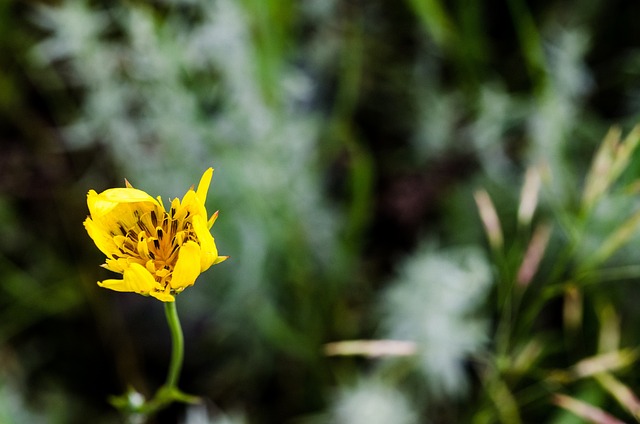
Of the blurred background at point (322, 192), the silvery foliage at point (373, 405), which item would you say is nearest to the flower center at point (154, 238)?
the blurred background at point (322, 192)

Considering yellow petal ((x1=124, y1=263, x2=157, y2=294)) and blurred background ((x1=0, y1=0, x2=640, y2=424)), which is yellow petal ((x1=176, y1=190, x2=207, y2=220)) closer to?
yellow petal ((x1=124, y1=263, x2=157, y2=294))

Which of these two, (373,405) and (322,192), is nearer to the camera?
(373,405)

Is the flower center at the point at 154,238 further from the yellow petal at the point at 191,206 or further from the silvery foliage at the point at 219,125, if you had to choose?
the silvery foliage at the point at 219,125

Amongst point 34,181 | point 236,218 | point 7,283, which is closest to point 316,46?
point 236,218

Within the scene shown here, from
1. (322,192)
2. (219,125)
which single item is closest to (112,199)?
(219,125)

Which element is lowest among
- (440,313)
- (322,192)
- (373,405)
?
(373,405)

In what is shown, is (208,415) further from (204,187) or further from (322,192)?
(204,187)
